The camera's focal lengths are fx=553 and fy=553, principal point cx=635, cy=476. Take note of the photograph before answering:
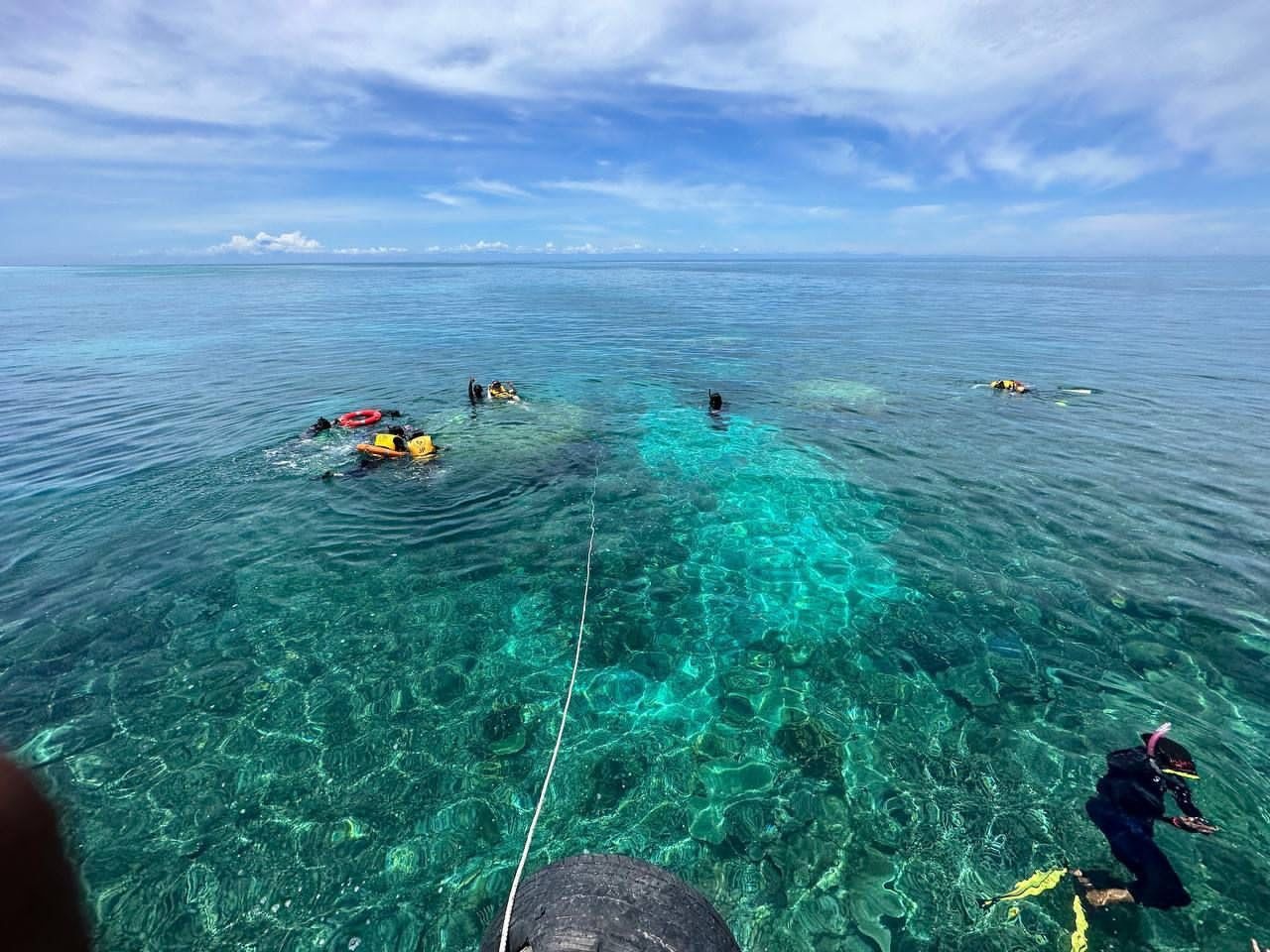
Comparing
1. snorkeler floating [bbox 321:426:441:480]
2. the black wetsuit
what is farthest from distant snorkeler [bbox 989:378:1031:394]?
snorkeler floating [bbox 321:426:441:480]

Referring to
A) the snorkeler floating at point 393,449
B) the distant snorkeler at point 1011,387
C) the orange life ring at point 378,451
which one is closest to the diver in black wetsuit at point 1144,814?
the snorkeler floating at point 393,449

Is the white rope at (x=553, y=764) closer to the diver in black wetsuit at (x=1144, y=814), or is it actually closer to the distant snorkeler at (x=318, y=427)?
the diver in black wetsuit at (x=1144, y=814)

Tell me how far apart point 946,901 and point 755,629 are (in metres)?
6.32

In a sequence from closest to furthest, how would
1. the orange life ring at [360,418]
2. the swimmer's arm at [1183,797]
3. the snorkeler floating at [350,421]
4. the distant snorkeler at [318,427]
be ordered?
the swimmer's arm at [1183,797], the distant snorkeler at [318,427], the snorkeler floating at [350,421], the orange life ring at [360,418]

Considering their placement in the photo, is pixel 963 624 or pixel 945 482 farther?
pixel 945 482

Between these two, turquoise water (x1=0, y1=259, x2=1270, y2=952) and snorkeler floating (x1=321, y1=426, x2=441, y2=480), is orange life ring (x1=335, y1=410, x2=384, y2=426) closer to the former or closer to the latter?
turquoise water (x1=0, y1=259, x2=1270, y2=952)

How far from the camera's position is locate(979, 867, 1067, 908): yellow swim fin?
27.6ft

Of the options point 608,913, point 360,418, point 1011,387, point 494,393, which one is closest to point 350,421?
point 360,418

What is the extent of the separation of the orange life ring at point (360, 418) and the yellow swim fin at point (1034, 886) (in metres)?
27.5

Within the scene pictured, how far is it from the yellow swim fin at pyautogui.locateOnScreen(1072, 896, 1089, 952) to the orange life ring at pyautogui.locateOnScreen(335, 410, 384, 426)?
28386 millimetres

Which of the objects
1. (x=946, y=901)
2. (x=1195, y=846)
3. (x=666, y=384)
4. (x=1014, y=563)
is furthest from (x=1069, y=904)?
(x=666, y=384)

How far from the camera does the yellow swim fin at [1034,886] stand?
27.6 feet

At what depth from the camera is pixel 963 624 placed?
540 inches

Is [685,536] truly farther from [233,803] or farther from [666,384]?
[666,384]
